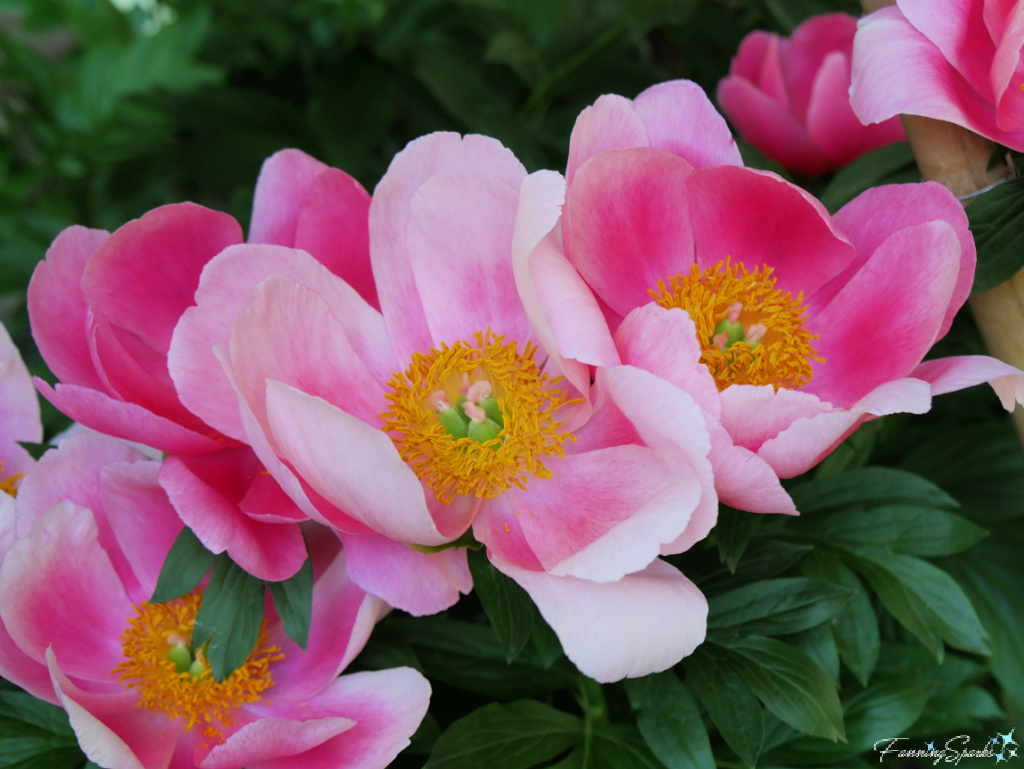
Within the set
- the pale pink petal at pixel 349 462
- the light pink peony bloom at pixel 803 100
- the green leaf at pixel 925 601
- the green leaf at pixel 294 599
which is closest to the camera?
the pale pink petal at pixel 349 462

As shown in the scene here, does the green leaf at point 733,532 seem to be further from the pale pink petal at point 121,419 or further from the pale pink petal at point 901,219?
the pale pink petal at point 121,419

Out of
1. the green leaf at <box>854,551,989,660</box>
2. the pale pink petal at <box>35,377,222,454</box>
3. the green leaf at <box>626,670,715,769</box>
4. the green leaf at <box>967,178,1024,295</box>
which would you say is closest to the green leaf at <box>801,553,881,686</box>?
the green leaf at <box>854,551,989,660</box>

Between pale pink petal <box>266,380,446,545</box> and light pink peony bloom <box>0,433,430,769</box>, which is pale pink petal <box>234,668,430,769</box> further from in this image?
pale pink petal <box>266,380,446,545</box>

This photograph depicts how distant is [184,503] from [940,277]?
1.40 ft

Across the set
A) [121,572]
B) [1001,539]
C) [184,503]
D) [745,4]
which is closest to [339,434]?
[184,503]

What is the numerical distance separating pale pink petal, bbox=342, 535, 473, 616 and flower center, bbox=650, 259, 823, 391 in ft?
0.65

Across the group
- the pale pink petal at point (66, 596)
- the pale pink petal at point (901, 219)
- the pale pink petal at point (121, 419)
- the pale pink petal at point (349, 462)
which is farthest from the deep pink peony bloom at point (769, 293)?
the pale pink petal at point (66, 596)

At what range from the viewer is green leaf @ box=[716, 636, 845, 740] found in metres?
0.54

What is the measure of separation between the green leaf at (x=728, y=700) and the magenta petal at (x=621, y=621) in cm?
16

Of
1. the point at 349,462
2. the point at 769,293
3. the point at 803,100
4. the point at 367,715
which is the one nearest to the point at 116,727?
the point at 367,715

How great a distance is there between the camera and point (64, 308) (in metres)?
0.52

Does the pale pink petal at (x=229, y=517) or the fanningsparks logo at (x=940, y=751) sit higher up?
the pale pink petal at (x=229, y=517)

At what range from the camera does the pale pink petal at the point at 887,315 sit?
47 cm

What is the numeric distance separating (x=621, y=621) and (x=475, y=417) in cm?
17
